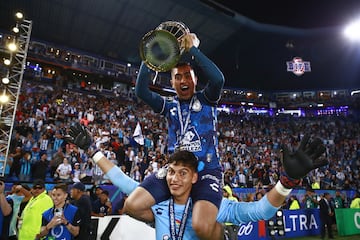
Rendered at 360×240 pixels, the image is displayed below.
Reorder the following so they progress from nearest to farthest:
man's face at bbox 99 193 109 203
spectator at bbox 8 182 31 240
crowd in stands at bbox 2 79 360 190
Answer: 1. spectator at bbox 8 182 31 240
2. man's face at bbox 99 193 109 203
3. crowd in stands at bbox 2 79 360 190

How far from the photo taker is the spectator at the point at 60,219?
14.7 ft

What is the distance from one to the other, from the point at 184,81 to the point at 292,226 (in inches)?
413

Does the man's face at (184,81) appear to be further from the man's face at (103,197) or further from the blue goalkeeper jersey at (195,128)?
the man's face at (103,197)

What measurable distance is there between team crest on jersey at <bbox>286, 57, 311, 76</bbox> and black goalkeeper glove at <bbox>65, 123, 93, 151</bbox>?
3808 centimetres

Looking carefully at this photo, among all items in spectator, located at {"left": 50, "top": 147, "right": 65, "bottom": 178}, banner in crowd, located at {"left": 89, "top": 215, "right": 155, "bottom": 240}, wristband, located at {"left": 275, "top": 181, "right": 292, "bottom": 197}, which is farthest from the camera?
spectator, located at {"left": 50, "top": 147, "right": 65, "bottom": 178}

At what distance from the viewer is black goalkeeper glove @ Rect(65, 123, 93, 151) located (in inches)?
116

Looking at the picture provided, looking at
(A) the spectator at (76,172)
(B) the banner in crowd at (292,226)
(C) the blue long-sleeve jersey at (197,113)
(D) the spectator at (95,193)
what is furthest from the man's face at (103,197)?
(C) the blue long-sleeve jersey at (197,113)

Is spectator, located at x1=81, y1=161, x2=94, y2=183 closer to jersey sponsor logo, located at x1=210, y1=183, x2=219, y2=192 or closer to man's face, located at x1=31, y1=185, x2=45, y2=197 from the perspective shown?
man's face, located at x1=31, y1=185, x2=45, y2=197

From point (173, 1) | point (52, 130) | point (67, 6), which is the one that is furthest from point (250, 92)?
point (52, 130)

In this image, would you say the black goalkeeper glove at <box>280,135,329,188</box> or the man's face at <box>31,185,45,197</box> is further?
the man's face at <box>31,185,45,197</box>

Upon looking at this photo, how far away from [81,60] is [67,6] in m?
6.58

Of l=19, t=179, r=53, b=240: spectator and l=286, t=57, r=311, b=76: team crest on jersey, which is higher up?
l=286, t=57, r=311, b=76: team crest on jersey

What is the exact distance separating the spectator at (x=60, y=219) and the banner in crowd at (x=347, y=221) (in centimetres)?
1198

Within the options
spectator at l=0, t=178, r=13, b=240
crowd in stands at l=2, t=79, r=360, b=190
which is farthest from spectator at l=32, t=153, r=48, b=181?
spectator at l=0, t=178, r=13, b=240
